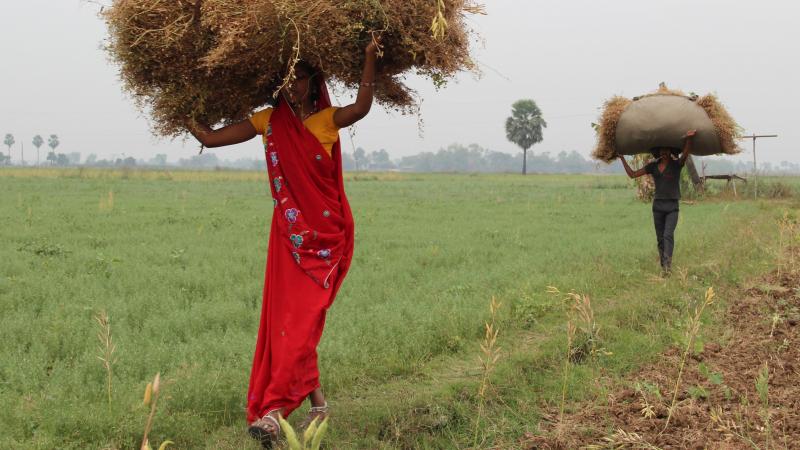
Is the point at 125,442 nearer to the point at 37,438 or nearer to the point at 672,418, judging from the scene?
the point at 37,438

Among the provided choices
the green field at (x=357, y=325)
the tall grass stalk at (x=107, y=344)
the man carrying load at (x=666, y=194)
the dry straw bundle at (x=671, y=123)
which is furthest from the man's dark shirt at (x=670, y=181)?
the tall grass stalk at (x=107, y=344)

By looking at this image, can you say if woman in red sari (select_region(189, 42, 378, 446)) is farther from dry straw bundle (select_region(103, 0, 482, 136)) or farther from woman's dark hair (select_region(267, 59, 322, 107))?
dry straw bundle (select_region(103, 0, 482, 136))

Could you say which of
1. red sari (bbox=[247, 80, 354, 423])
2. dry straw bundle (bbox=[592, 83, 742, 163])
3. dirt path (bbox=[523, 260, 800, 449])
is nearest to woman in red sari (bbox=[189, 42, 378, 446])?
red sari (bbox=[247, 80, 354, 423])

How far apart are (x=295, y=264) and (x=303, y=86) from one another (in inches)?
37.6

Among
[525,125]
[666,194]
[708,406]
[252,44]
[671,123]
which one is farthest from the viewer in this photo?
[525,125]

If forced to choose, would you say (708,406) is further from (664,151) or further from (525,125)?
(525,125)

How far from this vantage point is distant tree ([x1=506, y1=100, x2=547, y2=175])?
109 metres

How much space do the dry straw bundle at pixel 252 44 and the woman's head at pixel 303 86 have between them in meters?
0.09

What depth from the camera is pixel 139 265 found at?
28.2ft

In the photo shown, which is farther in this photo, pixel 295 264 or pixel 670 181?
pixel 670 181

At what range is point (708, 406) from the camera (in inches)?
149

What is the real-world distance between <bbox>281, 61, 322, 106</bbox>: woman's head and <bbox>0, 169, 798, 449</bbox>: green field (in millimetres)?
1841

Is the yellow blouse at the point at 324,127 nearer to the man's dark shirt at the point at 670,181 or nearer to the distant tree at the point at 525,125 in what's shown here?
the man's dark shirt at the point at 670,181

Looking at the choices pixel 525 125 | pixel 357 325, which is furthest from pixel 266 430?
pixel 525 125
